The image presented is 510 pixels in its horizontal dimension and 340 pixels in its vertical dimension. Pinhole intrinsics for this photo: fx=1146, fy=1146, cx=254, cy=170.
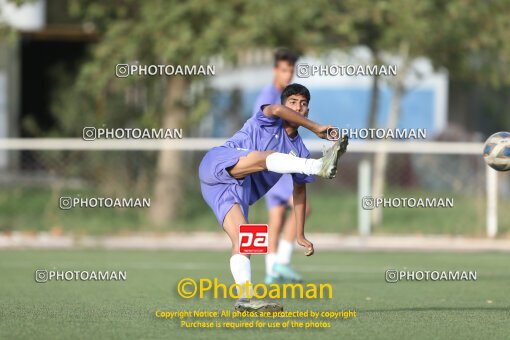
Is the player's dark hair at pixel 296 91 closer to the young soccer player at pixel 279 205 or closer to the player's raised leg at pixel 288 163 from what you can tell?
the player's raised leg at pixel 288 163

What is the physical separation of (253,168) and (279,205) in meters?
4.19

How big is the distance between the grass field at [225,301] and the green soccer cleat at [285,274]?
40cm

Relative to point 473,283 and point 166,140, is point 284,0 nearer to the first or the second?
point 166,140

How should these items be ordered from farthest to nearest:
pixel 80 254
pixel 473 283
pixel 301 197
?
pixel 80 254, pixel 473 283, pixel 301 197

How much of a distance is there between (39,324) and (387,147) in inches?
481

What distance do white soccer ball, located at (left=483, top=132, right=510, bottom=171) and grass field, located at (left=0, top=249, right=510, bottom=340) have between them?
4.05ft

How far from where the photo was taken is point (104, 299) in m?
10.6

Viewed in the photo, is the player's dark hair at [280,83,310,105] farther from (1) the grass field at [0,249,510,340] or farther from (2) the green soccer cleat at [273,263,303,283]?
(2) the green soccer cleat at [273,263,303,283]

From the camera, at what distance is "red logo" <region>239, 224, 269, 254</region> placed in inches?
344

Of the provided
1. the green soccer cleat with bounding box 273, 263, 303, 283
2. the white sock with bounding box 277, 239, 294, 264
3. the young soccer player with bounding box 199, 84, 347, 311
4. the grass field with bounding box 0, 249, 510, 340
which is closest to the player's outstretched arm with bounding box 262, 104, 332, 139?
the young soccer player with bounding box 199, 84, 347, 311

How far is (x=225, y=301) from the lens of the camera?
33.9ft

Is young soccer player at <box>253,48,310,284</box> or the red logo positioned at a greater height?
young soccer player at <box>253,48,310,284</box>

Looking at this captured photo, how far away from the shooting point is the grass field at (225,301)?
8.22m

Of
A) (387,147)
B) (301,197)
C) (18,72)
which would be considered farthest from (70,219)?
(301,197)
